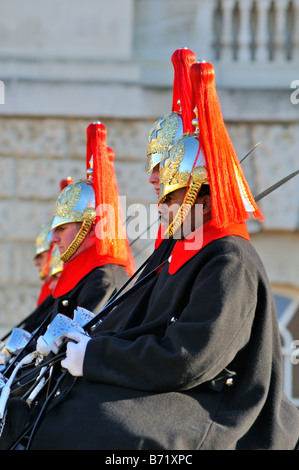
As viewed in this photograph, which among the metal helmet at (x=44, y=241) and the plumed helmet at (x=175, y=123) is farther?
the metal helmet at (x=44, y=241)

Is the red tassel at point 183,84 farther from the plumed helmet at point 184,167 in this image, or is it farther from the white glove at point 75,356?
the white glove at point 75,356

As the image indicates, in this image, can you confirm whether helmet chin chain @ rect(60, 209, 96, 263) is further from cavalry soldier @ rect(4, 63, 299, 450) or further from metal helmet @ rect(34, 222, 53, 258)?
metal helmet @ rect(34, 222, 53, 258)

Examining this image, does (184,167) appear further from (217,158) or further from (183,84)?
(183,84)

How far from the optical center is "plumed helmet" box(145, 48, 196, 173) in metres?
3.90

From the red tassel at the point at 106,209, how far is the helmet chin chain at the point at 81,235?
4cm

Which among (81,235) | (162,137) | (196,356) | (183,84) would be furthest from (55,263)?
(196,356)

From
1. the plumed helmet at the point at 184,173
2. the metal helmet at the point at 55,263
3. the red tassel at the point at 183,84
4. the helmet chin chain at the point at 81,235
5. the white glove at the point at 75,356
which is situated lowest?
the metal helmet at the point at 55,263

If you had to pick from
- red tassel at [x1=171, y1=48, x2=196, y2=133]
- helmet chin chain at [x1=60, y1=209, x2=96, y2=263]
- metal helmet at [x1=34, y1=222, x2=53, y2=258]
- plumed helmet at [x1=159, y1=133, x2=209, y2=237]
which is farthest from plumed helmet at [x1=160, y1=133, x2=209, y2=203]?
metal helmet at [x1=34, y1=222, x2=53, y2=258]

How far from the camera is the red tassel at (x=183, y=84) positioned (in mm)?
3787

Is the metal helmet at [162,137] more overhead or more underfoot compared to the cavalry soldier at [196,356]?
more overhead

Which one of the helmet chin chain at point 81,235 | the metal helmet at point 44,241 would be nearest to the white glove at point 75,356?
the helmet chin chain at point 81,235

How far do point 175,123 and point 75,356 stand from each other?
1.25m

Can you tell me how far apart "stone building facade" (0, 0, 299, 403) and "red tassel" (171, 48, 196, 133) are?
9.53ft

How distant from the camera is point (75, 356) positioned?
3.12m
